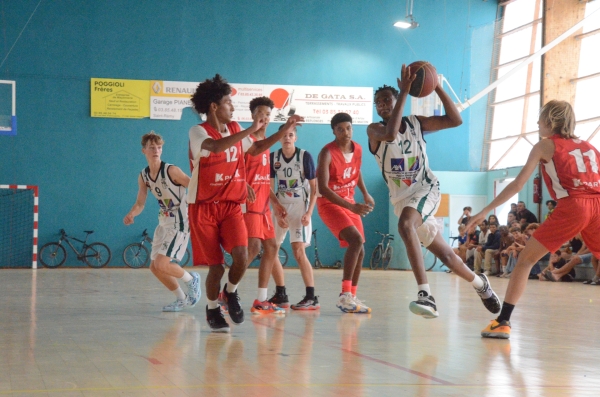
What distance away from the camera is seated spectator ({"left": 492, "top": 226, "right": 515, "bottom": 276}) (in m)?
15.3

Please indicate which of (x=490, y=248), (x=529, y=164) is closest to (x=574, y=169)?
(x=529, y=164)

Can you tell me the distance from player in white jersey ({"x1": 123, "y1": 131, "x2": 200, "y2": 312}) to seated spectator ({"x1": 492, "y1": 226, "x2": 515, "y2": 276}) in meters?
9.87

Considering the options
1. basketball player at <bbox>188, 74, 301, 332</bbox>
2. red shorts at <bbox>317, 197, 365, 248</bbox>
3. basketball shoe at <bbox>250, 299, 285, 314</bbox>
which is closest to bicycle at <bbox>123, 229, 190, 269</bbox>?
red shorts at <bbox>317, 197, 365, 248</bbox>

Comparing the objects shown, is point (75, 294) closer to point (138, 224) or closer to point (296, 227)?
point (296, 227)

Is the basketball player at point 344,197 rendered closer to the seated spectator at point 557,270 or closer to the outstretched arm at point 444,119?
the outstretched arm at point 444,119

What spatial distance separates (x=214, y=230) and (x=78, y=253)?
13.4 meters

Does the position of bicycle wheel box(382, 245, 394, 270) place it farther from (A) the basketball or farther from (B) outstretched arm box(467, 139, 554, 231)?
(B) outstretched arm box(467, 139, 554, 231)

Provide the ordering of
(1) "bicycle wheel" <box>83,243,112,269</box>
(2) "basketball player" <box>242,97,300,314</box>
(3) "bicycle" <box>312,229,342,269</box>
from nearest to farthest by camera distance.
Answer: (2) "basketball player" <box>242,97,300,314</box> < (1) "bicycle wheel" <box>83,243,112,269</box> < (3) "bicycle" <box>312,229,342,269</box>

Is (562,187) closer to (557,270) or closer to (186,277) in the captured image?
(186,277)

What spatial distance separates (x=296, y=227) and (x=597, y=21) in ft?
39.5

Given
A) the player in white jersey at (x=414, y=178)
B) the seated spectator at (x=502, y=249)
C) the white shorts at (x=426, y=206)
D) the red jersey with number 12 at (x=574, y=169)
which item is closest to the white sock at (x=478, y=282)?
the player in white jersey at (x=414, y=178)

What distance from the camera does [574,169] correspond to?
4.75 meters

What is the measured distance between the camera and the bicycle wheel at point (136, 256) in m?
17.4

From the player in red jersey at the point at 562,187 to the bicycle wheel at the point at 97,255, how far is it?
45.2 ft
